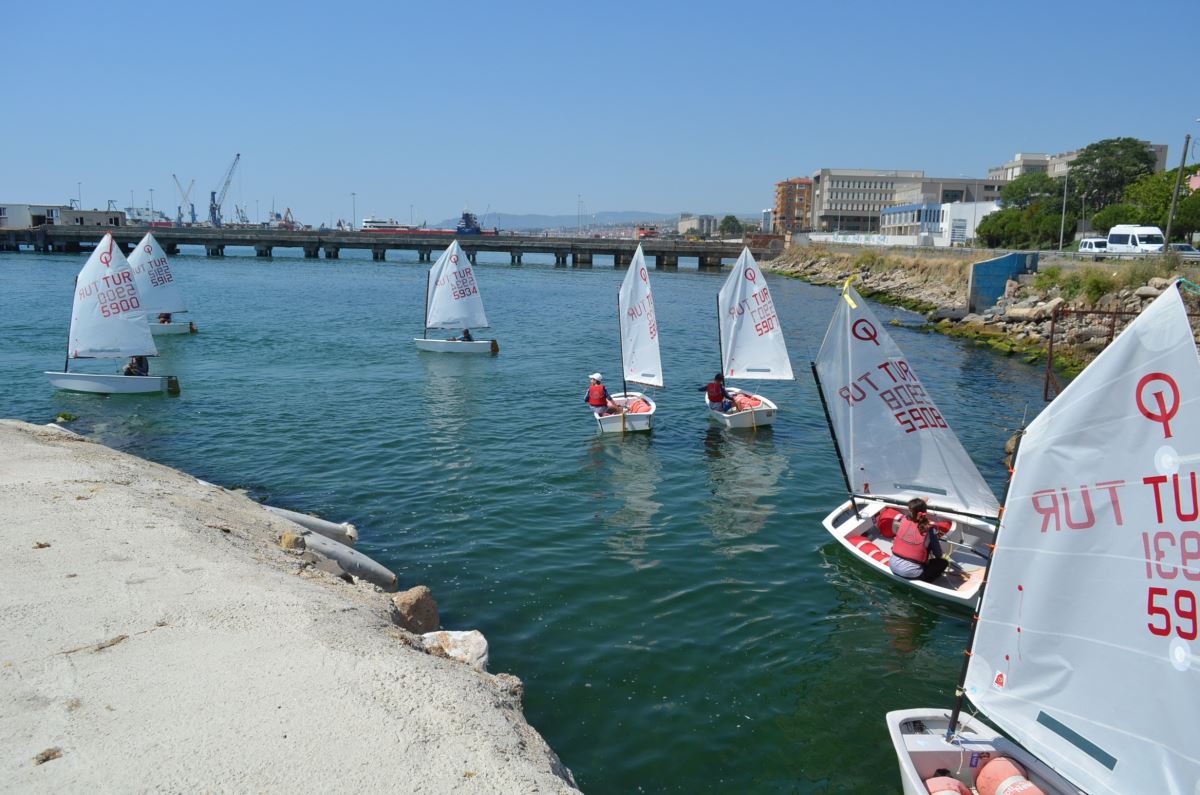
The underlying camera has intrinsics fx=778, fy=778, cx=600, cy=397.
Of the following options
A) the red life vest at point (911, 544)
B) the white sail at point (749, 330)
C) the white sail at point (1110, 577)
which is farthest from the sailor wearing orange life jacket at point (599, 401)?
the white sail at point (1110, 577)

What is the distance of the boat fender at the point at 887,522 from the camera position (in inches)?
590

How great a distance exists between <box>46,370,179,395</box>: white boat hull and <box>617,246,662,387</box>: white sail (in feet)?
55.8

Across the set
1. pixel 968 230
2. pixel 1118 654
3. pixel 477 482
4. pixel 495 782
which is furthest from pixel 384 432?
pixel 968 230

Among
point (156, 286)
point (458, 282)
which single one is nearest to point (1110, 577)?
point (458, 282)

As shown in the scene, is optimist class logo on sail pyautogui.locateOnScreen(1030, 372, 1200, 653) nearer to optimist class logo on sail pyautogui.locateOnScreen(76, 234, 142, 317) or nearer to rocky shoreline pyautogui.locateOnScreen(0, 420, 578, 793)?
rocky shoreline pyautogui.locateOnScreen(0, 420, 578, 793)

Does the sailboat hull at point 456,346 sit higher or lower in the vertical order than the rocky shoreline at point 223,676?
higher

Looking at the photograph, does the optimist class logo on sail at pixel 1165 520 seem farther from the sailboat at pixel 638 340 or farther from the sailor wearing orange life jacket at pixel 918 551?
the sailboat at pixel 638 340

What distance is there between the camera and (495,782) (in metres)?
6.55

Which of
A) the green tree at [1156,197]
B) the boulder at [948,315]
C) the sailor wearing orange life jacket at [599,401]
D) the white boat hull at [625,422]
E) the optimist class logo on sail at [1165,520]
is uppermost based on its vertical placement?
the green tree at [1156,197]

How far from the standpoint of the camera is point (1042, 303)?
45.5 m

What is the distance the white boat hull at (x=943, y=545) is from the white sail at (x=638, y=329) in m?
11.1

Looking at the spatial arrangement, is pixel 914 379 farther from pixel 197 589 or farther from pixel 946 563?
pixel 197 589

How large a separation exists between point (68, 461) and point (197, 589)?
25.5 ft

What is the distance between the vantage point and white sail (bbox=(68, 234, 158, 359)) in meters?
28.0
